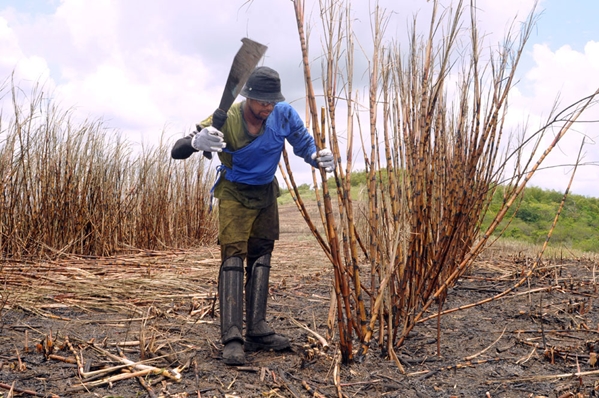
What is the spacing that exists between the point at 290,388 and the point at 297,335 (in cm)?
93

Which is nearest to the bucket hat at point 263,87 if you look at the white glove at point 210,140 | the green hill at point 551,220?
the white glove at point 210,140

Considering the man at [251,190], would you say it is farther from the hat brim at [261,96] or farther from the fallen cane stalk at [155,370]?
the fallen cane stalk at [155,370]

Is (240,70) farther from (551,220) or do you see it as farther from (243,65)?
(551,220)

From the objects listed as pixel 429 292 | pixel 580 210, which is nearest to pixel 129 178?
pixel 429 292

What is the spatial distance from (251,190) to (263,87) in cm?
55

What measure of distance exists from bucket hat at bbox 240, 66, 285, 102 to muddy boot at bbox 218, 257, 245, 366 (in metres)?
0.85

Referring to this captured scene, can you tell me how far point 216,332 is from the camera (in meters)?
3.33

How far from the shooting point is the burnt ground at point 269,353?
7.74 ft

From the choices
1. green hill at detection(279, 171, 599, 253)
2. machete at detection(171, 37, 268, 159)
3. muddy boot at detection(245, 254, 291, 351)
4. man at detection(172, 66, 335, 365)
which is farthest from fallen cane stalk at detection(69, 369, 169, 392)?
green hill at detection(279, 171, 599, 253)

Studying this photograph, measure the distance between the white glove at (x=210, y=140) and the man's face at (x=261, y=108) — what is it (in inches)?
10.1

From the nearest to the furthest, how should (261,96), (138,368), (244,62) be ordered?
(138,368)
(244,62)
(261,96)

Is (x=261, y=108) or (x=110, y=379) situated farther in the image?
(x=261, y=108)

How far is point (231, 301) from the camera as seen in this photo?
280 centimetres

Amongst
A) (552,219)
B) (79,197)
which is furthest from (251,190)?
(552,219)
